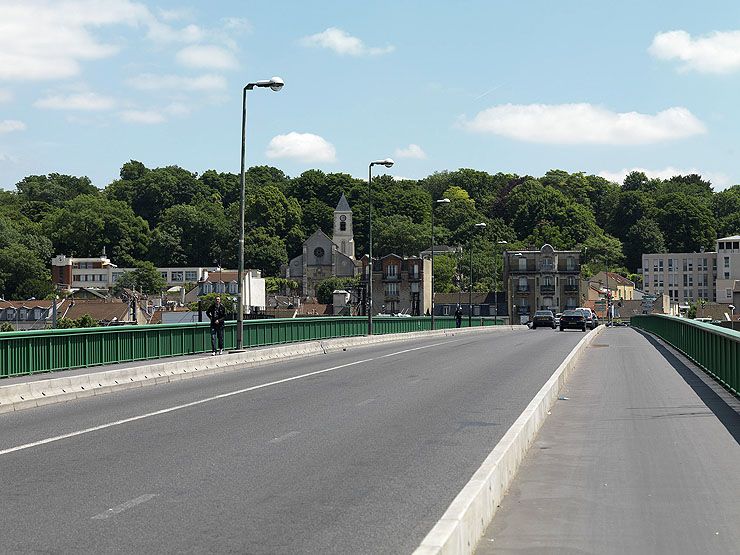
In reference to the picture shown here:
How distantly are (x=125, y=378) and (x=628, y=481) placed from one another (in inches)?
563

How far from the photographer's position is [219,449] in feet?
41.5

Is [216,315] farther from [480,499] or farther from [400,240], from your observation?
[400,240]

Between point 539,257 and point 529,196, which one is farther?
point 529,196

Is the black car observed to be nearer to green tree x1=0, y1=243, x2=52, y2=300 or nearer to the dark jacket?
the dark jacket

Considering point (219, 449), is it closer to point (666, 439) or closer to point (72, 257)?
point (666, 439)

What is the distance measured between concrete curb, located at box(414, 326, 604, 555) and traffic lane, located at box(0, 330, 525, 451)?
6304 mm

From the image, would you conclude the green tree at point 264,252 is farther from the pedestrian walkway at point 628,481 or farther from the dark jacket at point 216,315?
the pedestrian walkway at point 628,481

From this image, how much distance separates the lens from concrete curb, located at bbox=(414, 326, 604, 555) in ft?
21.7

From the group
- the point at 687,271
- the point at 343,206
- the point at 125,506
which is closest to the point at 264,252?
the point at 343,206

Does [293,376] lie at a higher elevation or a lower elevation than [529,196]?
lower

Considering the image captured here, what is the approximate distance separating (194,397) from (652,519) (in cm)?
1269

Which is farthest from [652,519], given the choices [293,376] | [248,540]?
[293,376]

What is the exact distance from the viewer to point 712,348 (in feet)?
78.8

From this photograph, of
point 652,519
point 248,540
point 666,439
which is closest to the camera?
point 248,540
